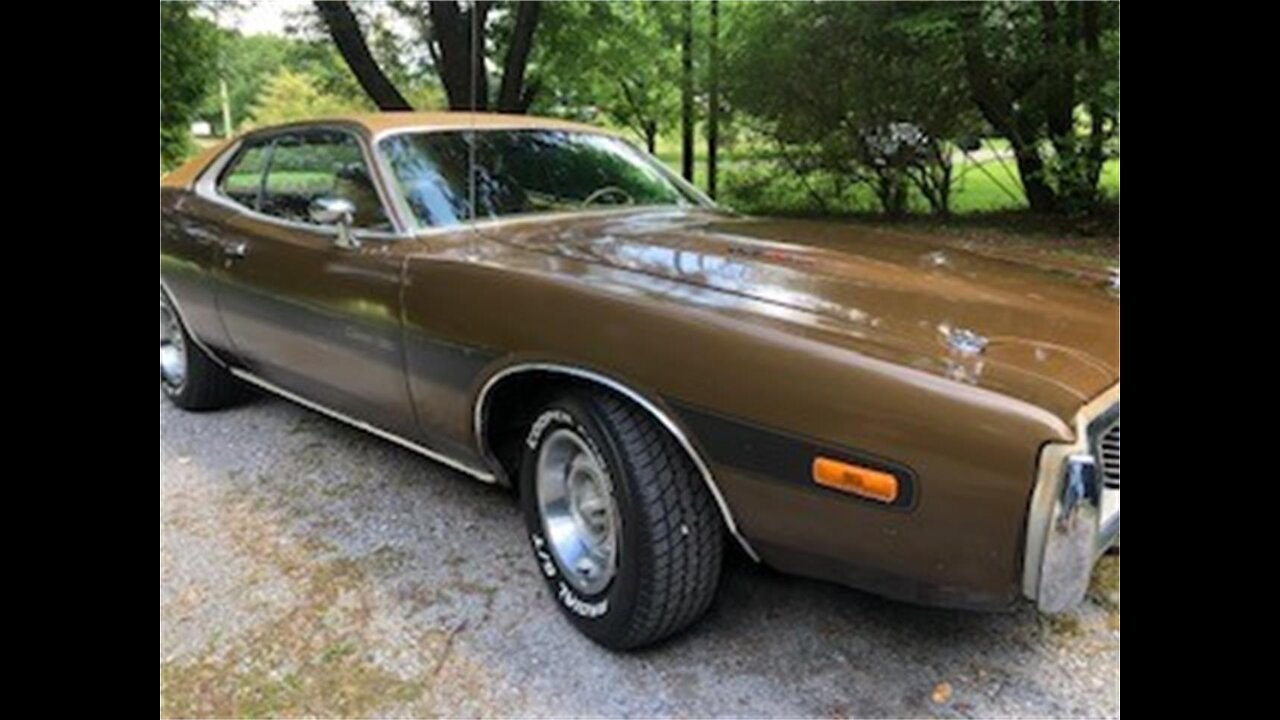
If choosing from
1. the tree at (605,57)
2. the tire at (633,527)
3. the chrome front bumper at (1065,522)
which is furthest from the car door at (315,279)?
the tree at (605,57)

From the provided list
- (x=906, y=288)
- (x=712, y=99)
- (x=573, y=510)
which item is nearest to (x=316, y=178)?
(x=573, y=510)

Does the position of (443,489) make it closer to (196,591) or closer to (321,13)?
(196,591)

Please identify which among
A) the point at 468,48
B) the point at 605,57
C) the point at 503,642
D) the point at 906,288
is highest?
the point at 605,57

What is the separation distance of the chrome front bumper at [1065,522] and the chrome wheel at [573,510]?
108cm

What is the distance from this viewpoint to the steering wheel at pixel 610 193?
3.54m

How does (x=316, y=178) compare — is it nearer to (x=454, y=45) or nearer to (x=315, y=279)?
(x=315, y=279)

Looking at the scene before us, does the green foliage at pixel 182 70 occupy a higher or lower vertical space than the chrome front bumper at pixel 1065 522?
higher

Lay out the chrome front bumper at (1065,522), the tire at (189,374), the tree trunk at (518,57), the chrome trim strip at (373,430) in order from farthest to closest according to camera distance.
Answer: the tree trunk at (518,57) < the tire at (189,374) < the chrome trim strip at (373,430) < the chrome front bumper at (1065,522)

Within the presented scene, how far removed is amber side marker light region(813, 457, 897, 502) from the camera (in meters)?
1.81

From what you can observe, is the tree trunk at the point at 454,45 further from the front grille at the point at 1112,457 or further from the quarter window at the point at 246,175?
the front grille at the point at 1112,457

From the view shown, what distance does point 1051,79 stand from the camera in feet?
32.0

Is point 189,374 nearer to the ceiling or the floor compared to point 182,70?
nearer to the floor

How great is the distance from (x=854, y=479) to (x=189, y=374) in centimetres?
353
